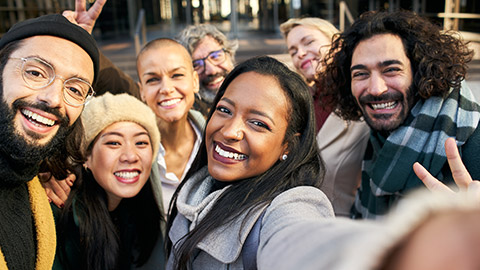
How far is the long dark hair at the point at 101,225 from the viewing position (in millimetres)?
2082

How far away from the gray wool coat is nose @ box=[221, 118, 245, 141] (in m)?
0.23

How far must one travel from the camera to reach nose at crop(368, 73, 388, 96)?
221 centimetres

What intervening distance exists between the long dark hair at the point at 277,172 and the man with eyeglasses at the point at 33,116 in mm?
654

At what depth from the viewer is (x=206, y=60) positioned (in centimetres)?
384

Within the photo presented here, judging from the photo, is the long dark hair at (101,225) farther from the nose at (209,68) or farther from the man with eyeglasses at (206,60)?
the nose at (209,68)

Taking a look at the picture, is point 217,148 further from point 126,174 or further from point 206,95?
point 206,95

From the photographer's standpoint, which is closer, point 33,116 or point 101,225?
point 33,116

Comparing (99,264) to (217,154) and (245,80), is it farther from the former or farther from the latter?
(245,80)

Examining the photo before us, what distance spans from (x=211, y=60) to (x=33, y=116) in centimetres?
235

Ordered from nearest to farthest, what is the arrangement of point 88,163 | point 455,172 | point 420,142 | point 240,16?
point 455,172, point 420,142, point 88,163, point 240,16

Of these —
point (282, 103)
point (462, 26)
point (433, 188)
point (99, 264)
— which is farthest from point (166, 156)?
point (462, 26)

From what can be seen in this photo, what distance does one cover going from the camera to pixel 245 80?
1.74 meters

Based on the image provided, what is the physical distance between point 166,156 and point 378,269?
2731mm

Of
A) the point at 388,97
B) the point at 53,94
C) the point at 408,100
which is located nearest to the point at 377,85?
the point at 388,97
